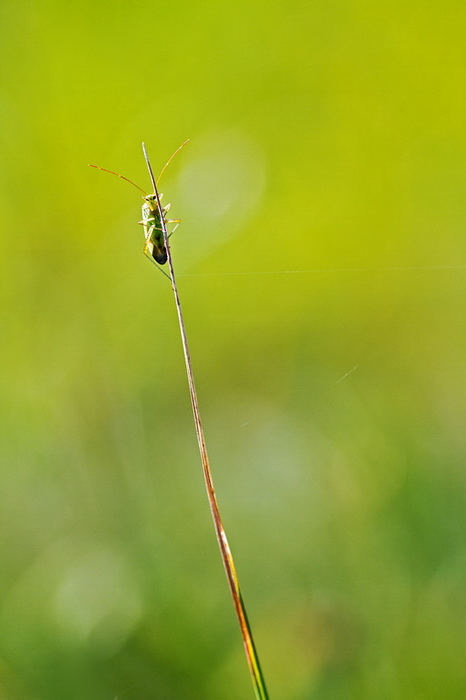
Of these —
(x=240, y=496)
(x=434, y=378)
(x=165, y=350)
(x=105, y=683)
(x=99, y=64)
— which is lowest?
(x=105, y=683)

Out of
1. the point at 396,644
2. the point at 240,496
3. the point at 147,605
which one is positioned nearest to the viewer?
the point at 396,644

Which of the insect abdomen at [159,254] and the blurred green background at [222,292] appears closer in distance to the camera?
the insect abdomen at [159,254]

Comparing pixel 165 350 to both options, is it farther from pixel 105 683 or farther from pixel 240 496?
pixel 105 683

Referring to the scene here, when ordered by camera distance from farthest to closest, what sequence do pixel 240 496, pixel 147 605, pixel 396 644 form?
pixel 240 496 → pixel 147 605 → pixel 396 644

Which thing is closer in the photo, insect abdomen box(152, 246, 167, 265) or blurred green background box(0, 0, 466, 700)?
insect abdomen box(152, 246, 167, 265)

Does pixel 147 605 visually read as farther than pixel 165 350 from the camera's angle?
No

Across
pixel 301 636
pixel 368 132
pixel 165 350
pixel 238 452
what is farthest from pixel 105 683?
pixel 368 132

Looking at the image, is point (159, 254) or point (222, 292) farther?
point (222, 292)

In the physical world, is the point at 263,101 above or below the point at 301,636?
above
